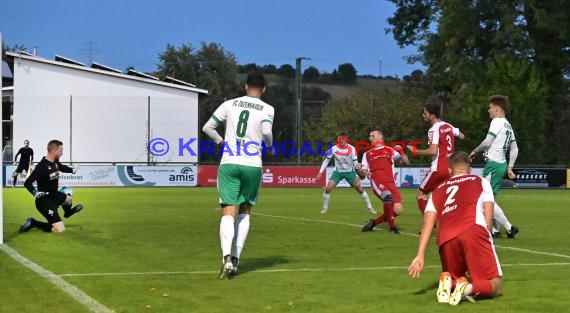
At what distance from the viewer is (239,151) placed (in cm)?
942

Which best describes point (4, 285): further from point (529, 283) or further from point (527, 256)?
point (527, 256)

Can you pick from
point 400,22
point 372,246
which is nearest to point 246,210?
point 372,246

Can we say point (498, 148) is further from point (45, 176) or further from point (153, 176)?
point (153, 176)

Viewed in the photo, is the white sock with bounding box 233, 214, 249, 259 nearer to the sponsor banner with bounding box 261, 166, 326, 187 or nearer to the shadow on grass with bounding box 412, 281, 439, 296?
the shadow on grass with bounding box 412, 281, 439, 296

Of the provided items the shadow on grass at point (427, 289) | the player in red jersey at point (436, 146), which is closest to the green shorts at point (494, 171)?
the player in red jersey at point (436, 146)

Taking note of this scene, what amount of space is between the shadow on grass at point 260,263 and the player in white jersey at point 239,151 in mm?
548

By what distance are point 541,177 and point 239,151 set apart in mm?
38405

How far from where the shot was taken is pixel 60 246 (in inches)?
491

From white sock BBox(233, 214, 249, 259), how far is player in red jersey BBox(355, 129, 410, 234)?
5919 mm

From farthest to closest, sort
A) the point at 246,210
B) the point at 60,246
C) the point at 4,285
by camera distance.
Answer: the point at 60,246 → the point at 246,210 → the point at 4,285

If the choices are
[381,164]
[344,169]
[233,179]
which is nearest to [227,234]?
[233,179]

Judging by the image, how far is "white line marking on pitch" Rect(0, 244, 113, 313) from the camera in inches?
287

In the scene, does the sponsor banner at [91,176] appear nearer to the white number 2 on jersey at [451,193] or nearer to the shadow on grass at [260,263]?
the shadow on grass at [260,263]

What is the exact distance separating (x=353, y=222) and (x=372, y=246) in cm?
556
